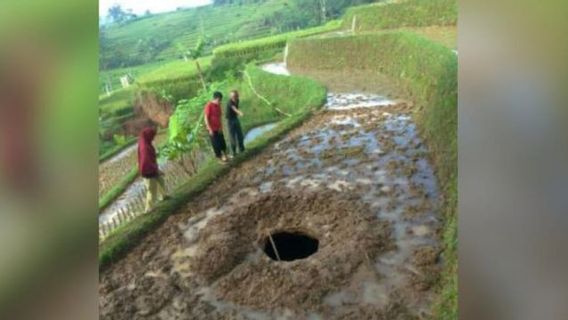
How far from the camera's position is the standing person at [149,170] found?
306 centimetres

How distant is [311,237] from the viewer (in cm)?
290

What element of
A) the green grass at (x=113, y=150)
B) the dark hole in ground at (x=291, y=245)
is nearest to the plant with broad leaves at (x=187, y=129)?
the green grass at (x=113, y=150)

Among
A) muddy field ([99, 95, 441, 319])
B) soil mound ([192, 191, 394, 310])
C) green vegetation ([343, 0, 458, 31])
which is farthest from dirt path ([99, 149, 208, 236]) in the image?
green vegetation ([343, 0, 458, 31])

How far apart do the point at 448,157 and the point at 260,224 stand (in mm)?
849

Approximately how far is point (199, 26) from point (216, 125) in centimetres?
46

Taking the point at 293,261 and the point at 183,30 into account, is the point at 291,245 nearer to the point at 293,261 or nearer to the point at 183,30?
the point at 293,261

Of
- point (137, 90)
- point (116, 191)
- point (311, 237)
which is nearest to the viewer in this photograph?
point (311, 237)

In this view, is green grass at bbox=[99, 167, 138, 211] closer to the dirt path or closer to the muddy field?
the dirt path

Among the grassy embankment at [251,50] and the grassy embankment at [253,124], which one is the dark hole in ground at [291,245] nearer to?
the grassy embankment at [253,124]

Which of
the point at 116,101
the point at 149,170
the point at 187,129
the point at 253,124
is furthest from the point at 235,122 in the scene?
the point at 116,101

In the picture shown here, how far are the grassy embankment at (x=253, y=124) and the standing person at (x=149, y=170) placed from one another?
0.05 m

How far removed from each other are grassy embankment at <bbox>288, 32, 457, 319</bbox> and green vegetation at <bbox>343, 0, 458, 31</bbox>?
0.05 metres
